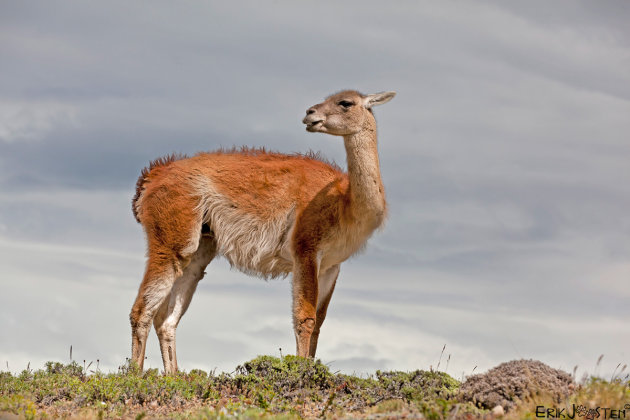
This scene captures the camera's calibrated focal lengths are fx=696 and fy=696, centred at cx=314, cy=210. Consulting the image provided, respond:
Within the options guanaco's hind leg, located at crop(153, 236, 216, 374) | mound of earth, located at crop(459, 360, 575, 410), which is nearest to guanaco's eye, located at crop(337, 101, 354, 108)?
→ guanaco's hind leg, located at crop(153, 236, 216, 374)

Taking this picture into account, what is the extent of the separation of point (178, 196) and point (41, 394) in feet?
13.1

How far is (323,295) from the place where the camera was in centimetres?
1252

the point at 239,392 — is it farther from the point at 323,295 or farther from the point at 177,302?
the point at 177,302

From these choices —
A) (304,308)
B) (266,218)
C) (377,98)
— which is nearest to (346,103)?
(377,98)

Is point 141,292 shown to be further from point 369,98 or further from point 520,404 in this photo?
point 520,404

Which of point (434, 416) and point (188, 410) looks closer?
point (434, 416)

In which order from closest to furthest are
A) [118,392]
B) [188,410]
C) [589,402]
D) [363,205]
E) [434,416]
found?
1. [434,416]
2. [589,402]
3. [188,410]
4. [118,392]
5. [363,205]

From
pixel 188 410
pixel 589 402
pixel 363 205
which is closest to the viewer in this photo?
pixel 589 402

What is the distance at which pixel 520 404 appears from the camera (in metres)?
7.96

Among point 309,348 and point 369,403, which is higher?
point 309,348

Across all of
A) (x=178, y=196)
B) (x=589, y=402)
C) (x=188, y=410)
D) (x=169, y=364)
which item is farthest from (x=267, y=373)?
(x=589, y=402)

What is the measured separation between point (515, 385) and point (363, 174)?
4.57 metres

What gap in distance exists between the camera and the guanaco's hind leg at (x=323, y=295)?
12305 millimetres

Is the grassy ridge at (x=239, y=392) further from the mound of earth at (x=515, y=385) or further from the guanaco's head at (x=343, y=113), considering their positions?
the guanaco's head at (x=343, y=113)
